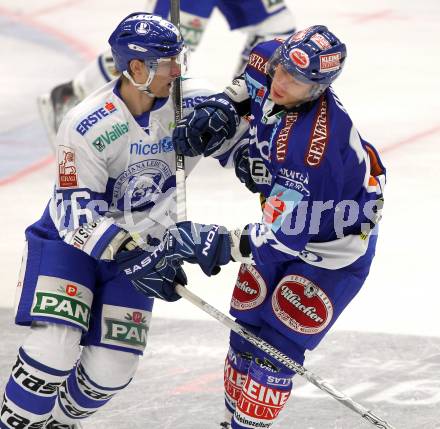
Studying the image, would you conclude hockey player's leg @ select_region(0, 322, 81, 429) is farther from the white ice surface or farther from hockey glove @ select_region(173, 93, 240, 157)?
the white ice surface

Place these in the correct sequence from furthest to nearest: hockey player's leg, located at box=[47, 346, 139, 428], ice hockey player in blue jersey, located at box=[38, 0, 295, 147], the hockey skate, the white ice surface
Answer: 1. the hockey skate
2. ice hockey player in blue jersey, located at box=[38, 0, 295, 147]
3. the white ice surface
4. hockey player's leg, located at box=[47, 346, 139, 428]

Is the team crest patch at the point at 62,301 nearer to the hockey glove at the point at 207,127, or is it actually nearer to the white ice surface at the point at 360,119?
the hockey glove at the point at 207,127

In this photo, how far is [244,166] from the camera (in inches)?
159

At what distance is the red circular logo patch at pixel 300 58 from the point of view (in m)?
3.46

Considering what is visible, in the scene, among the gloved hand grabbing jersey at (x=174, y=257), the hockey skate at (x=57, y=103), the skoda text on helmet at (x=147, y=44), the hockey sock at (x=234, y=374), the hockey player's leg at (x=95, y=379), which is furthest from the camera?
the hockey skate at (x=57, y=103)

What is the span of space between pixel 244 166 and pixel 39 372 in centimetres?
94

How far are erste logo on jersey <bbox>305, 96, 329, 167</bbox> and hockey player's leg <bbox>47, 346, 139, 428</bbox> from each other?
92cm

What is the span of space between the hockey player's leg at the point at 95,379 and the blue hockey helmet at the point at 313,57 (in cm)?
104

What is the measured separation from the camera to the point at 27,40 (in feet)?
30.4

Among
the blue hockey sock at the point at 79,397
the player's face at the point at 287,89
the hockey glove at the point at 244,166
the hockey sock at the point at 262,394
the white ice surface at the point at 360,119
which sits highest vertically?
the player's face at the point at 287,89

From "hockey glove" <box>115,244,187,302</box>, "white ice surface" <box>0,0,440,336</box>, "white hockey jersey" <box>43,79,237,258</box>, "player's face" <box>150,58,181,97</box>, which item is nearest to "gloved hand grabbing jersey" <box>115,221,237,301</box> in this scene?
"hockey glove" <box>115,244,187,302</box>

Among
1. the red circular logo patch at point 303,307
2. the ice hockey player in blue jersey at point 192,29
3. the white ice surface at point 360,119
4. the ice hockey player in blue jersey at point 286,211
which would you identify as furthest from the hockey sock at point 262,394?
the ice hockey player in blue jersey at point 192,29

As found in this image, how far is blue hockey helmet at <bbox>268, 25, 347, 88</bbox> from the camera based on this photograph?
3473mm

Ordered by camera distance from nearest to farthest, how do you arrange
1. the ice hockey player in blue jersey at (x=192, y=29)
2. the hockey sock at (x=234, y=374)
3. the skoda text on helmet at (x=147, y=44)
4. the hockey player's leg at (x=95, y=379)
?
the skoda text on helmet at (x=147, y=44) → the hockey player's leg at (x=95, y=379) → the hockey sock at (x=234, y=374) → the ice hockey player in blue jersey at (x=192, y=29)
